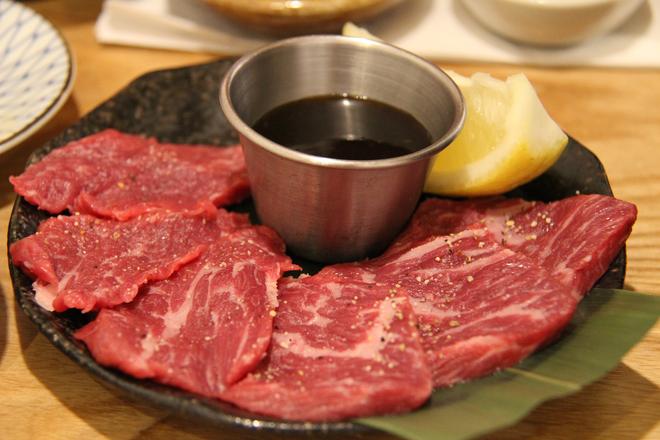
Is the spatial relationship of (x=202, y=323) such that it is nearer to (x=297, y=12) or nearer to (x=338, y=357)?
(x=338, y=357)

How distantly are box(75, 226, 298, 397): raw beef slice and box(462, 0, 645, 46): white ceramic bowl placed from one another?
89.1 inches

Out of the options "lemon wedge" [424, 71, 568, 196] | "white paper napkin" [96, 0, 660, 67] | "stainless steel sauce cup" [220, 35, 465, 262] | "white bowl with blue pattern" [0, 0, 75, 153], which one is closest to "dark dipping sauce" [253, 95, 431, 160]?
"stainless steel sauce cup" [220, 35, 465, 262]

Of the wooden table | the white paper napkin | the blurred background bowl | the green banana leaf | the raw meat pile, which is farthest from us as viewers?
the white paper napkin

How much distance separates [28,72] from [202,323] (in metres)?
1.91

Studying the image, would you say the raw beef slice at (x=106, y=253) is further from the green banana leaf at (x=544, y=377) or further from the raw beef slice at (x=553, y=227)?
the green banana leaf at (x=544, y=377)

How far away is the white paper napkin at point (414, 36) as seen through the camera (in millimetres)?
4012

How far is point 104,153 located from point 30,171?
1.07 feet

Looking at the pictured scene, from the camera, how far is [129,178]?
2844 millimetres

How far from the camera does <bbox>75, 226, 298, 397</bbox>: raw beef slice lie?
200 centimetres

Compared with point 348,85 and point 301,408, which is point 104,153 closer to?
point 348,85

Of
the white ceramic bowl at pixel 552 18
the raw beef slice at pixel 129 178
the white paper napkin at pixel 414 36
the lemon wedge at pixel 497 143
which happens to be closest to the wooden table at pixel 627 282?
the white paper napkin at pixel 414 36

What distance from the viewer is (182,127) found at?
331cm

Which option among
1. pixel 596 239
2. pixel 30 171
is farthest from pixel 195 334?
pixel 596 239

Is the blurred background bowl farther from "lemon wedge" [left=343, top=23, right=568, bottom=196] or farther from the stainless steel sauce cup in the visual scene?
"lemon wedge" [left=343, top=23, right=568, bottom=196]
